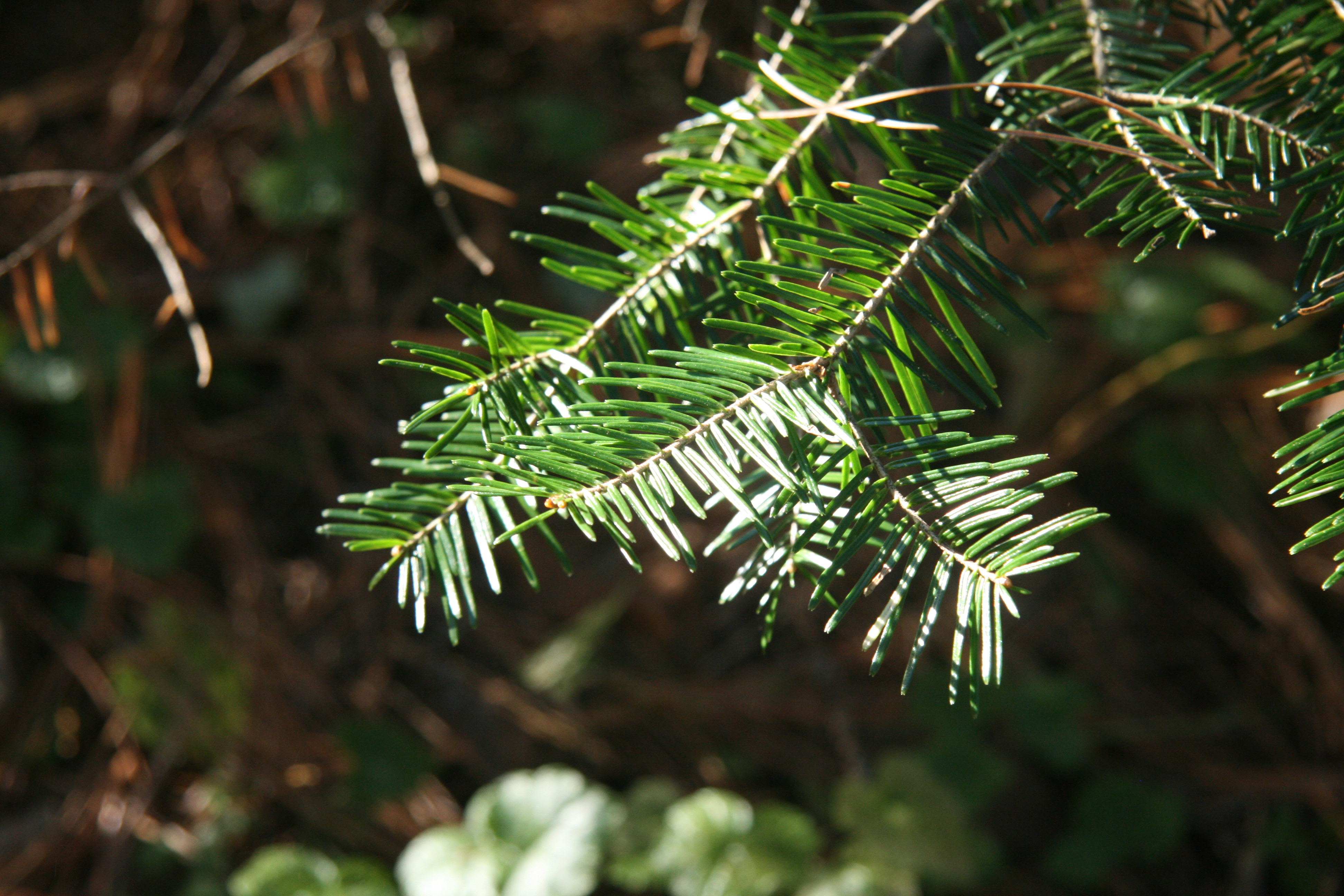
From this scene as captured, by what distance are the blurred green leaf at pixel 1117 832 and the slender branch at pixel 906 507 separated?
135cm

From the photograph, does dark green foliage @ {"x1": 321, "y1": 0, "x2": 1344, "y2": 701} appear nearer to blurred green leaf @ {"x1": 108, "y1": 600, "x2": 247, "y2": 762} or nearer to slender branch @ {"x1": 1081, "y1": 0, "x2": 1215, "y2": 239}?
slender branch @ {"x1": 1081, "y1": 0, "x2": 1215, "y2": 239}

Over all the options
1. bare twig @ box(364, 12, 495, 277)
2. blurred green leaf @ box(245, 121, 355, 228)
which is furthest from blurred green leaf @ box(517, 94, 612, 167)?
bare twig @ box(364, 12, 495, 277)

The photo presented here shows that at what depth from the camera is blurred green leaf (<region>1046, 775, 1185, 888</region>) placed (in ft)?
4.55

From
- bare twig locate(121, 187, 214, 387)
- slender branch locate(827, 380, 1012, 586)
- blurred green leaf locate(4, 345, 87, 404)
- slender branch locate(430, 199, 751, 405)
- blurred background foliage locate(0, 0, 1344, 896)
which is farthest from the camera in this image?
blurred green leaf locate(4, 345, 87, 404)

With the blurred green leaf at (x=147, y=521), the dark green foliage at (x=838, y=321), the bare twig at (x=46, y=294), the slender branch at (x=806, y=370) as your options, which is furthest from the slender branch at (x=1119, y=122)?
the blurred green leaf at (x=147, y=521)

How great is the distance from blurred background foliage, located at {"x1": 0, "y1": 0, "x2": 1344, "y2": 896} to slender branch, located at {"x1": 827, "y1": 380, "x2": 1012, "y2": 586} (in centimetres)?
95

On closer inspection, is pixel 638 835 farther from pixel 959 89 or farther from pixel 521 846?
pixel 959 89

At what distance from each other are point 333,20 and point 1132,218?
1481 mm

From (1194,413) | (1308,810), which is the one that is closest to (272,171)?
(1194,413)

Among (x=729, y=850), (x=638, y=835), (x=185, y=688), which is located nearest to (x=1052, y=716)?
(x=729, y=850)

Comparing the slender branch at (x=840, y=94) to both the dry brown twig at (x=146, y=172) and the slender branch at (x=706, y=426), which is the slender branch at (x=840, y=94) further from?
the dry brown twig at (x=146, y=172)

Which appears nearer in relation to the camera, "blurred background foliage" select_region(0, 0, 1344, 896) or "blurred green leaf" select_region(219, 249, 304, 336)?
"blurred background foliage" select_region(0, 0, 1344, 896)

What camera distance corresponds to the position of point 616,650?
5.30 ft

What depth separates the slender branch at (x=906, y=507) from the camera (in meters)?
0.36
